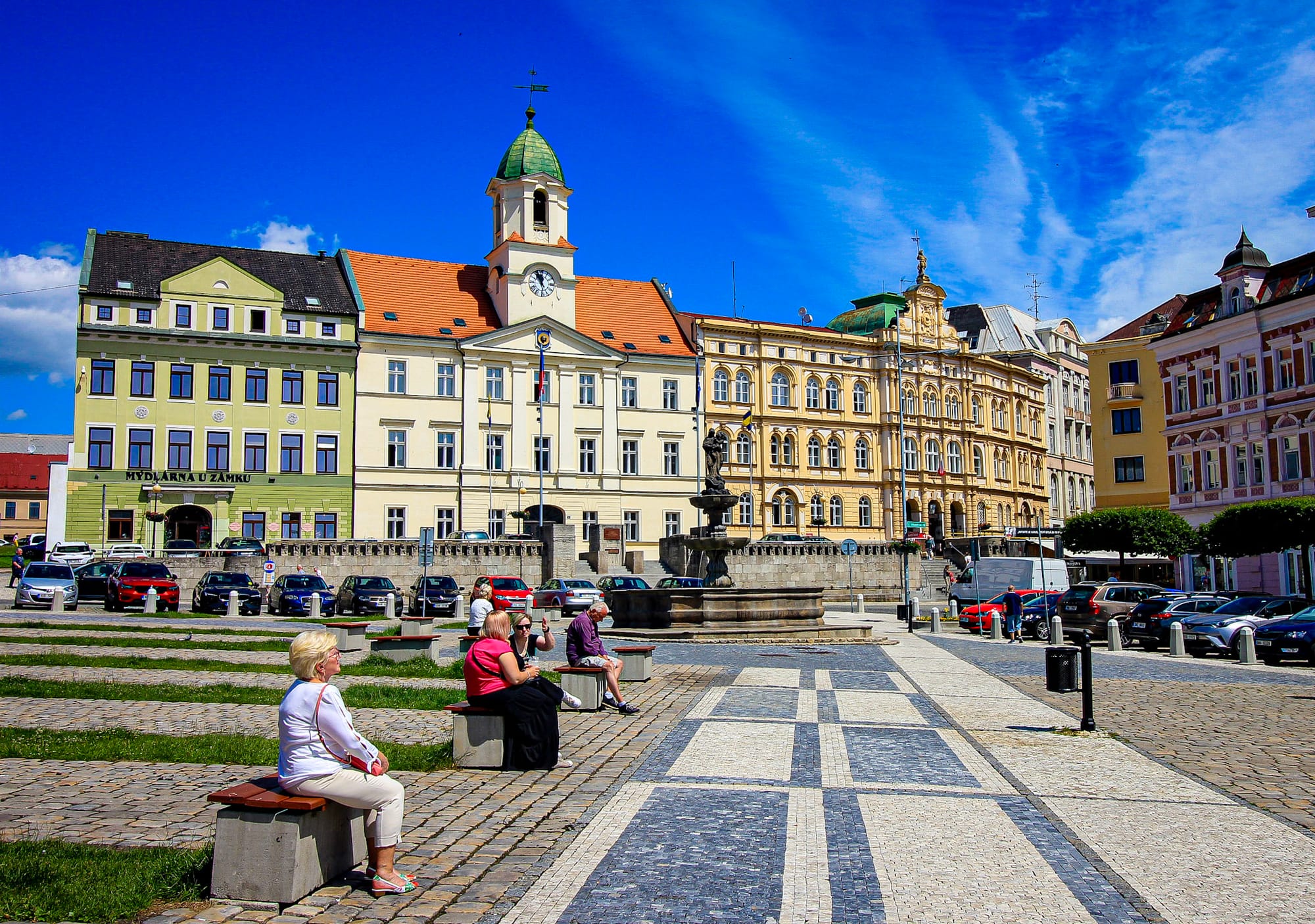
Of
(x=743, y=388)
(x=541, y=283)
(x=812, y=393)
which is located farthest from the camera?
(x=812, y=393)

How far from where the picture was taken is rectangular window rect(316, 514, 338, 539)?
5662 centimetres

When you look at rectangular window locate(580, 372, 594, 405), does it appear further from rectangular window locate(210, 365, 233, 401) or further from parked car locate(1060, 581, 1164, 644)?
parked car locate(1060, 581, 1164, 644)

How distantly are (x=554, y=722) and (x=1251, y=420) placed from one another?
150ft

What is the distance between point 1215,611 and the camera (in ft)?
95.3

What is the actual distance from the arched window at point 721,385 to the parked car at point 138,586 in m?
40.2

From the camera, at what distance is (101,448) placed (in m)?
53.3

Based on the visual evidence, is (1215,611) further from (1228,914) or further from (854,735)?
(1228,914)

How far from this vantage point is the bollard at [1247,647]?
2438 centimetres

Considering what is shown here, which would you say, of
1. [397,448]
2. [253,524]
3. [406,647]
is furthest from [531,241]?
[406,647]

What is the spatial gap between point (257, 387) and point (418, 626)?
32733mm

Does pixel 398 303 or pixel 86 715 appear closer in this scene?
pixel 86 715

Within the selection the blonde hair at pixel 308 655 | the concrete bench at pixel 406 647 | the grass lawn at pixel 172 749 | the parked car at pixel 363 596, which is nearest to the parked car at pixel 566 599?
the parked car at pixel 363 596

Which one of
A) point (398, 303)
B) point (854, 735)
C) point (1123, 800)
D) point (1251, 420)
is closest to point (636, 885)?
point (1123, 800)

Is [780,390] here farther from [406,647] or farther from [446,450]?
[406,647]
